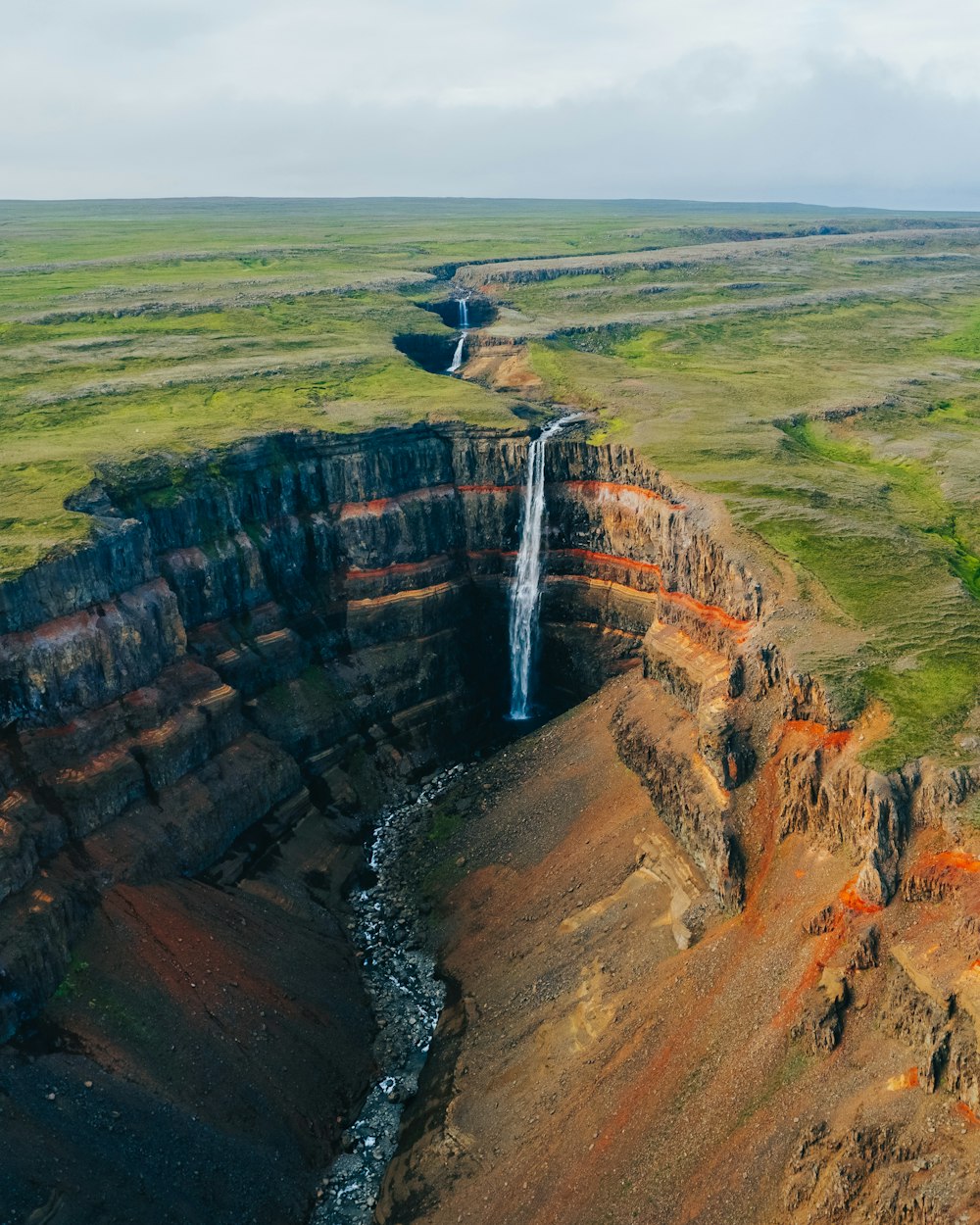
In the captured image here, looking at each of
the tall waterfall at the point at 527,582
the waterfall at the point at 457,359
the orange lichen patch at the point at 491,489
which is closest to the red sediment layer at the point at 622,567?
the tall waterfall at the point at 527,582

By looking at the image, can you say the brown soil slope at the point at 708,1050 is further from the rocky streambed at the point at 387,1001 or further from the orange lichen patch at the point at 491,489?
the orange lichen patch at the point at 491,489

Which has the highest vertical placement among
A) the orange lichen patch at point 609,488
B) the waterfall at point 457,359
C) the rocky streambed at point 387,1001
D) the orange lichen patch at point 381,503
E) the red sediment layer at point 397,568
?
the waterfall at point 457,359

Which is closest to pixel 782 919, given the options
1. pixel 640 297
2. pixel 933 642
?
pixel 933 642

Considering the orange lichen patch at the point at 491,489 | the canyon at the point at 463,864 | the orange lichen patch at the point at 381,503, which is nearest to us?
the canyon at the point at 463,864

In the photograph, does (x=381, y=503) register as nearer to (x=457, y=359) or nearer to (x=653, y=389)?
(x=653, y=389)

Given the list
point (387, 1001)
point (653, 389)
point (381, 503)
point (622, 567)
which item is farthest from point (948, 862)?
point (653, 389)

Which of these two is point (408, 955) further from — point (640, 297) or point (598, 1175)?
point (640, 297)

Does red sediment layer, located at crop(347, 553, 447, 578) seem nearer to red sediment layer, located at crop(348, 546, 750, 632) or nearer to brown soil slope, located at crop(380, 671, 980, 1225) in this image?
red sediment layer, located at crop(348, 546, 750, 632)
